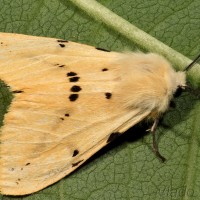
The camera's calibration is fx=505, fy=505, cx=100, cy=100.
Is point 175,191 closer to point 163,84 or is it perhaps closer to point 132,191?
point 132,191

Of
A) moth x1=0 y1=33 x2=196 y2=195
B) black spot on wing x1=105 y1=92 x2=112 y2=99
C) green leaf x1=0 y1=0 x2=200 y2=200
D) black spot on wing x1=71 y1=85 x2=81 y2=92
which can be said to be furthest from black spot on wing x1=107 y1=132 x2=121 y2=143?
black spot on wing x1=71 y1=85 x2=81 y2=92

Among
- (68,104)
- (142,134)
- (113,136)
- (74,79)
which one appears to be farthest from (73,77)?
(142,134)

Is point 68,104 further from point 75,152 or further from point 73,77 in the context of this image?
point 75,152

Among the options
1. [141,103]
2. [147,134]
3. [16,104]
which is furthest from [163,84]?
[16,104]

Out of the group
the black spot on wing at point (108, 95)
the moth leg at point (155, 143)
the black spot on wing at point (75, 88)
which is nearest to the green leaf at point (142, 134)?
the moth leg at point (155, 143)

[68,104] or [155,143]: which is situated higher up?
[68,104]
